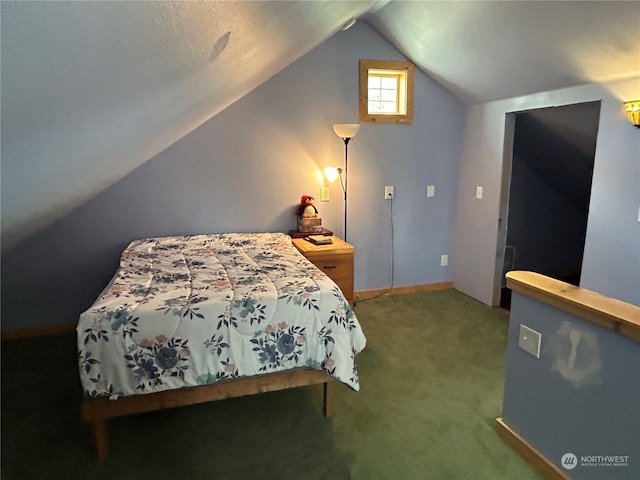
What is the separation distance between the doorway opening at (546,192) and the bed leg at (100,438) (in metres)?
3.32

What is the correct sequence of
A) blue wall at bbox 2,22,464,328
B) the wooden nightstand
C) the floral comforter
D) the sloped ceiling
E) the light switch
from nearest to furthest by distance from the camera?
the sloped ceiling
the floral comforter
the wooden nightstand
blue wall at bbox 2,22,464,328
the light switch

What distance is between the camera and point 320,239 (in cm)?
333

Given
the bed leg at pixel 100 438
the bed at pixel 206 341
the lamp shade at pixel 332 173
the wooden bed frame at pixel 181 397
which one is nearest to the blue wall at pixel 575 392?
the bed at pixel 206 341

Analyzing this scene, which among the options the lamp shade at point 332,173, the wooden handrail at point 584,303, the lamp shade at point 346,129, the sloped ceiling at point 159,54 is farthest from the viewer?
the lamp shade at point 332,173

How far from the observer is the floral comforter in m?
1.75

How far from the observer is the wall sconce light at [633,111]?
2332mm

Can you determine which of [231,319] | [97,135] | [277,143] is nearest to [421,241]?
[277,143]

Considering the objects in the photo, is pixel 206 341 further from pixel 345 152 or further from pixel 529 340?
pixel 345 152

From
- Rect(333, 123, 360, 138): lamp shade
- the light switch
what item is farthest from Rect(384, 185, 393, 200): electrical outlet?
Rect(333, 123, 360, 138): lamp shade

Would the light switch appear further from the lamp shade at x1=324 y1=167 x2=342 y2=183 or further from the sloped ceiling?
the sloped ceiling

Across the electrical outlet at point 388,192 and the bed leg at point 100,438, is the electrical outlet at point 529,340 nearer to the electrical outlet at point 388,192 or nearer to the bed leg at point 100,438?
the bed leg at point 100,438

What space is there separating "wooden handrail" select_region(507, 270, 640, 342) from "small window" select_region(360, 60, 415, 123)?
233cm

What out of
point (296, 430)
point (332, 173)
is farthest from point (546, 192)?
point (296, 430)

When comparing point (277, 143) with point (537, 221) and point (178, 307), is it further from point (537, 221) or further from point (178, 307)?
point (537, 221)
